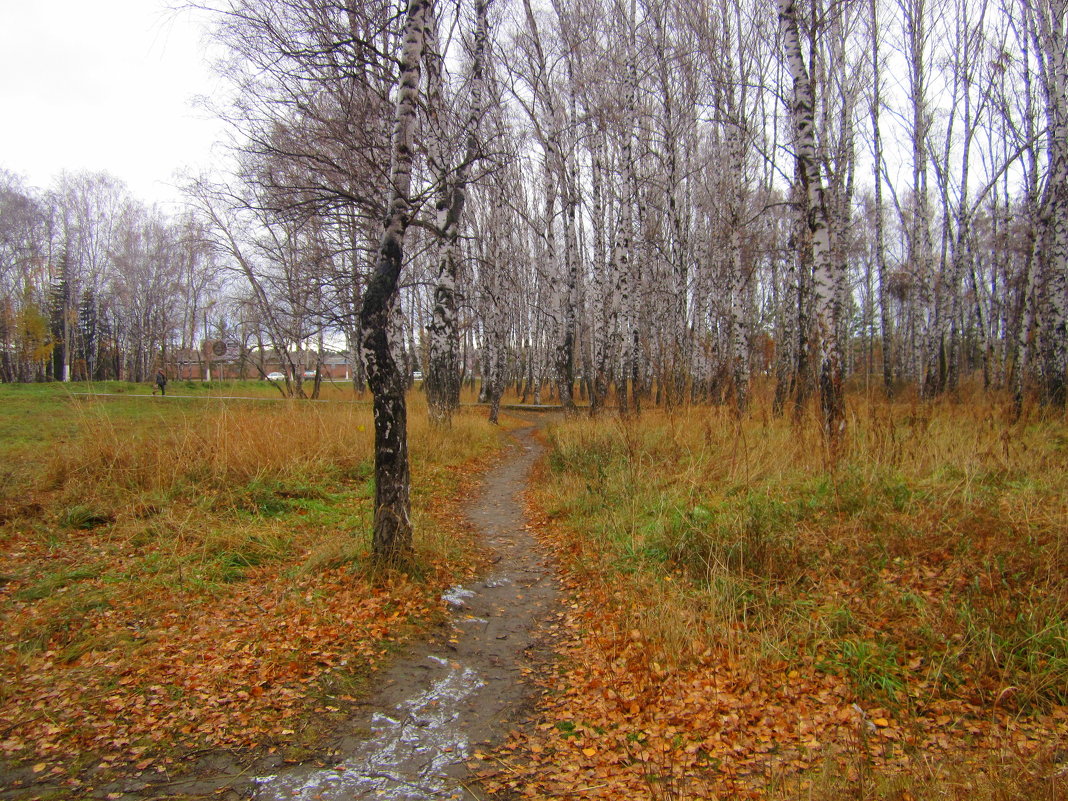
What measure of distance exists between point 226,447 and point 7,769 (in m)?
5.41

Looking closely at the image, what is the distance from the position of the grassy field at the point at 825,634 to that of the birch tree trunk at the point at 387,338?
1.89 meters

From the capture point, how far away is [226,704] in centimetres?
338

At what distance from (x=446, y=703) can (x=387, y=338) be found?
120 inches

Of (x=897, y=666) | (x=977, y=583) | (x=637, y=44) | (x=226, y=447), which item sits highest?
(x=637, y=44)

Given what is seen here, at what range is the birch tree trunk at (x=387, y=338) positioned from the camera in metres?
5.02

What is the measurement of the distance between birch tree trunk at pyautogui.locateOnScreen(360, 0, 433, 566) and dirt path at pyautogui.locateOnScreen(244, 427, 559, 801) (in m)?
0.89

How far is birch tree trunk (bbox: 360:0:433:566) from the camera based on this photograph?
5.02 m

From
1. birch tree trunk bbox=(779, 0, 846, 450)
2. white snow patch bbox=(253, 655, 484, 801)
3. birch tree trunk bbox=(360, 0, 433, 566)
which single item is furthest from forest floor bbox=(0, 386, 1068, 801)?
birch tree trunk bbox=(779, 0, 846, 450)

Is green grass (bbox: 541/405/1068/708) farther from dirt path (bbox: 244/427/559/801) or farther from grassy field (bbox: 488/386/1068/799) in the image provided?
dirt path (bbox: 244/427/559/801)

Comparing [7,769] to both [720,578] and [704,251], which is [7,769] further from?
[704,251]

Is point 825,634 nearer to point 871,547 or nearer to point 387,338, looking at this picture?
point 871,547

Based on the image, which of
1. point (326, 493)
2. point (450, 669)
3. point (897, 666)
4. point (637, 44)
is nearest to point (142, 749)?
point (450, 669)

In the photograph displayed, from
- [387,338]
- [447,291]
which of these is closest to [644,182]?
[447,291]

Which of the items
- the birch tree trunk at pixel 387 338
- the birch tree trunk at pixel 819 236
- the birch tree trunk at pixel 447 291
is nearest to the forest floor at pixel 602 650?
the birch tree trunk at pixel 387 338
